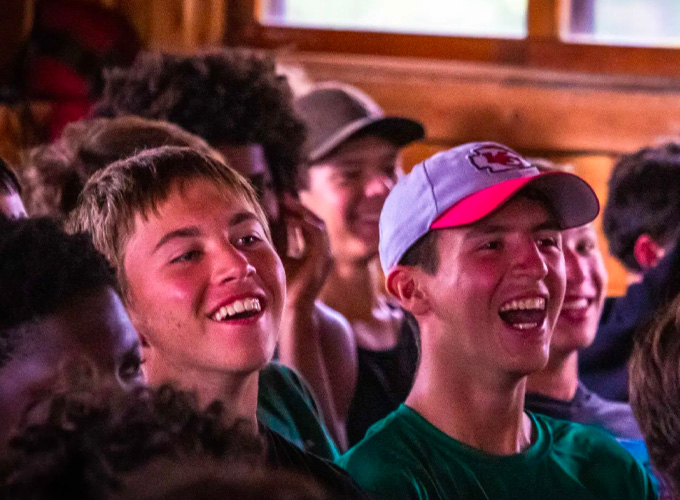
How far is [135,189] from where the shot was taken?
5.25ft

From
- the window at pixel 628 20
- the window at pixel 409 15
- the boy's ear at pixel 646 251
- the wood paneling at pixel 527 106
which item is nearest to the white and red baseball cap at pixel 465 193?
the boy's ear at pixel 646 251

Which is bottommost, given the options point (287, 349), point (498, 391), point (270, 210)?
point (287, 349)

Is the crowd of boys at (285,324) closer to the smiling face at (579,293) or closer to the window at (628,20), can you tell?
the smiling face at (579,293)

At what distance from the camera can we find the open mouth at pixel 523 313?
66.6 inches

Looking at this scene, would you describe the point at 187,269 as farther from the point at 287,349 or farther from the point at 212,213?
the point at 287,349

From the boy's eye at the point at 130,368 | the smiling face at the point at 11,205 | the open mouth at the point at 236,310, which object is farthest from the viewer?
the smiling face at the point at 11,205

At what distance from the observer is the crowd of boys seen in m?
0.96

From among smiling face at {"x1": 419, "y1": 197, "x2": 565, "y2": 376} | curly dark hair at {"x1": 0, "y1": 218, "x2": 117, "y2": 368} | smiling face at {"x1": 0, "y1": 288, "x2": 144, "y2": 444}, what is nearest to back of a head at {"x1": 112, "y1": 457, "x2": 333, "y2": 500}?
smiling face at {"x1": 0, "y1": 288, "x2": 144, "y2": 444}

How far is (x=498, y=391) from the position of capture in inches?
66.3

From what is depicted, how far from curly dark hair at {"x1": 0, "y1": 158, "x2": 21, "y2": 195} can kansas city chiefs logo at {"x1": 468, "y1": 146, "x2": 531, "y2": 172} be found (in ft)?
2.50

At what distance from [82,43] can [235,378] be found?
230 centimetres

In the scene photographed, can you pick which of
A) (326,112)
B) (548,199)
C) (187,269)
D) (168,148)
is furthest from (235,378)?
(326,112)

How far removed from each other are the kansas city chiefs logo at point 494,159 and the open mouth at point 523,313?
0.75ft

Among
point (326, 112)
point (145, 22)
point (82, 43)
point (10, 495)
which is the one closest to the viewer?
point (10, 495)
